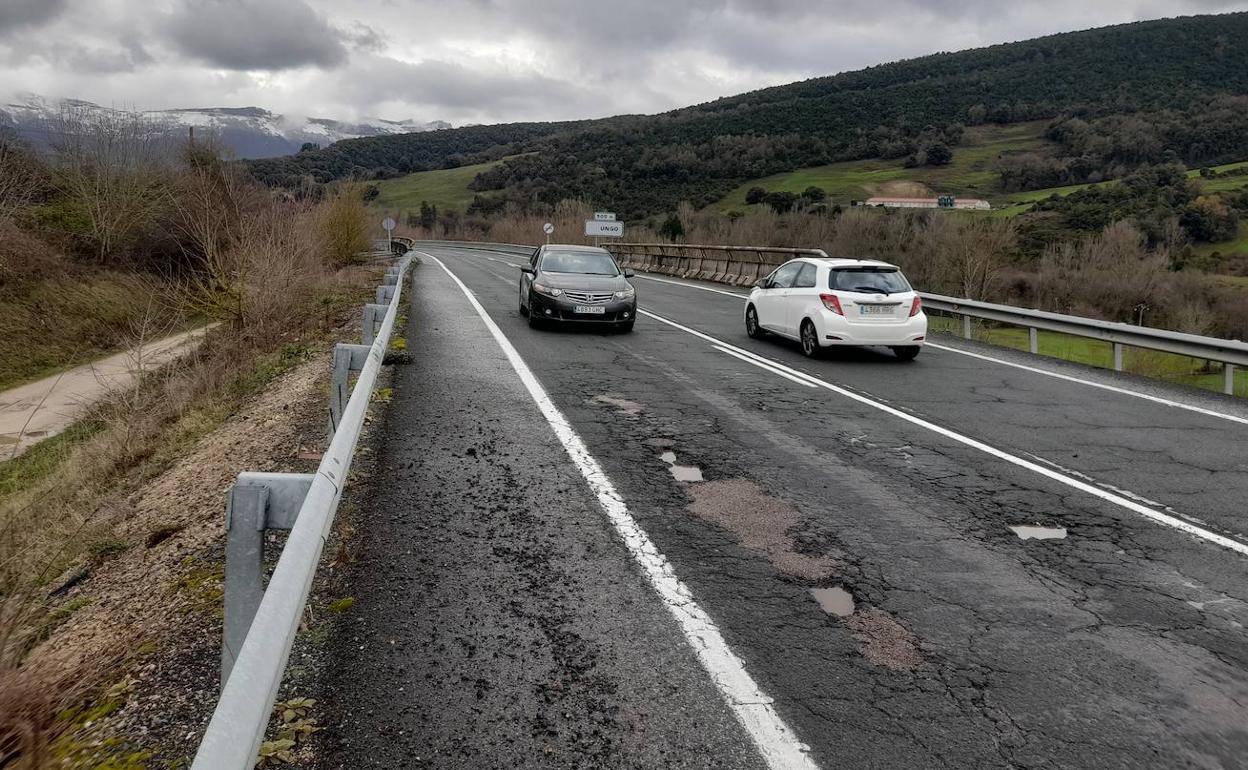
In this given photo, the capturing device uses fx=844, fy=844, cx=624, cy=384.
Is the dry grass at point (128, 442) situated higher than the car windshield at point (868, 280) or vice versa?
the car windshield at point (868, 280)

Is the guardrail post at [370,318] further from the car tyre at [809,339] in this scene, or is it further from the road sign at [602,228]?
the road sign at [602,228]

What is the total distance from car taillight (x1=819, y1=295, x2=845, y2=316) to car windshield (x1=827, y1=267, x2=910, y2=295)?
0.60 feet

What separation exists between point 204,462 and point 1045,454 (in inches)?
298

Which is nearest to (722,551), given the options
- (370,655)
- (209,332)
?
(370,655)

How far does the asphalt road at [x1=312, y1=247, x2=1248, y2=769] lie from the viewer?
3.08m

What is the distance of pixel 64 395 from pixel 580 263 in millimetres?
16454

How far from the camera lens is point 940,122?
106m

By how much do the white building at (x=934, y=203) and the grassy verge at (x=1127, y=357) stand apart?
21.6 m

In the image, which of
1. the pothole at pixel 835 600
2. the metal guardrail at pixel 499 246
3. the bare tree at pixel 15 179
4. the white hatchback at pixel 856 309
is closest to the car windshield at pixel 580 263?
the white hatchback at pixel 856 309

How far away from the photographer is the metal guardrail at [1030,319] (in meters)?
11.3

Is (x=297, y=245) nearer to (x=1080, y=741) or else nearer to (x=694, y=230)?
(x=1080, y=741)

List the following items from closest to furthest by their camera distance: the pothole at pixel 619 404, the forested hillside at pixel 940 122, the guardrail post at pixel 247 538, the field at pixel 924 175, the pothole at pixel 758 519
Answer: the guardrail post at pixel 247 538, the pothole at pixel 758 519, the pothole at pixel 619 404, the forested hillside at pixel 940 122, the field at pixel 924 175

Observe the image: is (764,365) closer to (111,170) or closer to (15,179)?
(15,179)

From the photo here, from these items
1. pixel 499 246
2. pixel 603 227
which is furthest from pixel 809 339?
pixel 499 246
